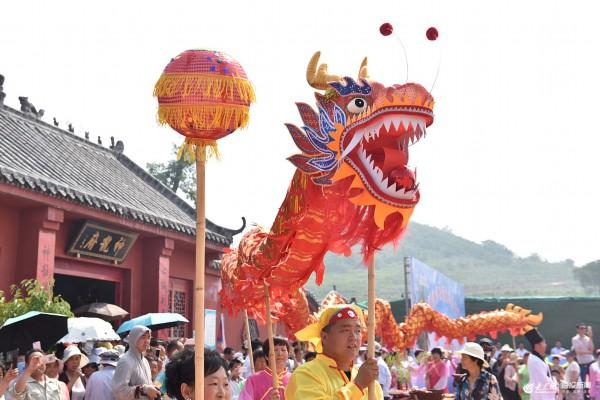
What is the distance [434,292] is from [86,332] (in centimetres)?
1086

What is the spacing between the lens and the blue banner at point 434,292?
16734 mm

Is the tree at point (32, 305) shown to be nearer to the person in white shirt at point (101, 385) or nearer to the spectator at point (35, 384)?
the person in white shirt at point (101, 385)

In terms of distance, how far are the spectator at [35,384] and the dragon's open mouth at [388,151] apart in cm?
344

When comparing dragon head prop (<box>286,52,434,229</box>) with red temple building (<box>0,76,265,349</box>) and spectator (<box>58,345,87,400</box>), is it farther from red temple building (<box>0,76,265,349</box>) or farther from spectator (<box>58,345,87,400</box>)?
red temple building (<box>0,76,265,349</box>)

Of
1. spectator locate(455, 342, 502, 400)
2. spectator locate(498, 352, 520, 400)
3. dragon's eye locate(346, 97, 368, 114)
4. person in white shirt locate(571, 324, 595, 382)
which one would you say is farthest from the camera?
person in white shirt locate(571, 324, 595, 382)

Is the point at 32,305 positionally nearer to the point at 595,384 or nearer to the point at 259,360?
the point at 259,360

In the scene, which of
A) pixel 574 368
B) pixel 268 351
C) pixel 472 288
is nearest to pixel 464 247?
pixel 472 288

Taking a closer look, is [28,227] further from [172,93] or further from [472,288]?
[472,288]

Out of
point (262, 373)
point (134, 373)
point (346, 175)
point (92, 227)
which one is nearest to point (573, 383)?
point (92, 227)

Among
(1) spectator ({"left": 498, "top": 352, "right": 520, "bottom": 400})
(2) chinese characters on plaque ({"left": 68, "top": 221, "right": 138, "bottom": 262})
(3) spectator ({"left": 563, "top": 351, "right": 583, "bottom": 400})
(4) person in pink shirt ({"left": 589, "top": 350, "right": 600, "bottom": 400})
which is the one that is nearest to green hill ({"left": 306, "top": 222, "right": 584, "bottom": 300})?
(3) spectator ({"left": 563, "top": 351, "right": 583, "bottom": 400})

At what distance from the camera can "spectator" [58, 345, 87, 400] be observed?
7898mm

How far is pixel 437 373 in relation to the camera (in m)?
13.3

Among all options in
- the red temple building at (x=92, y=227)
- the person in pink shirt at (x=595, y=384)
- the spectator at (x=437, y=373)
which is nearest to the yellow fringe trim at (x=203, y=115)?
the red temple building at (x=92, y=227)

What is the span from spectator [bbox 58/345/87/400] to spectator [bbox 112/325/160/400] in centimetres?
132
